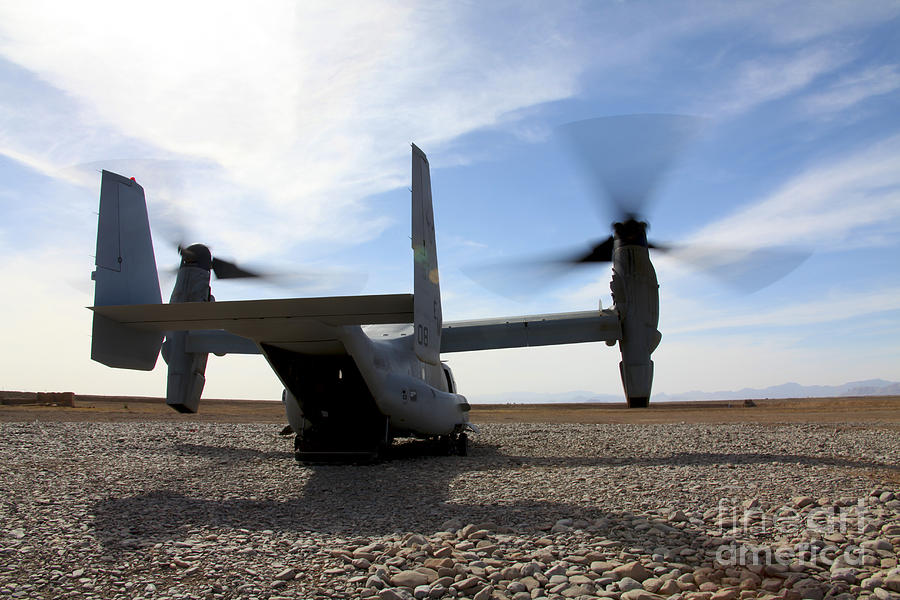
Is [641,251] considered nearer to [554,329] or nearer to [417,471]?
[554,329]

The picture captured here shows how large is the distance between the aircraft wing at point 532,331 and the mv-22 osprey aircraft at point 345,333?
25mm

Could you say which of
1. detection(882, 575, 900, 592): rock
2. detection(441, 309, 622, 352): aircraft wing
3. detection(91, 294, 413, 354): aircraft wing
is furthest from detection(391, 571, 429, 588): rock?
detection(441, 309, 622, 352): aircraft wing

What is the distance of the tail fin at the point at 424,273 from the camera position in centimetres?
848

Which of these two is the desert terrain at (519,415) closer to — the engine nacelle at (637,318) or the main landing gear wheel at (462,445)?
the engine nacelle at (637,318)

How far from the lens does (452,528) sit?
598 centimetres

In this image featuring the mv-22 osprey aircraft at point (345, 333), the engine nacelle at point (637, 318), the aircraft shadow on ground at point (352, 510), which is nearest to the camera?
the aircraft shadow on ground at point (352, 510)

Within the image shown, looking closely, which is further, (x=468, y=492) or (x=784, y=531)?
(x=468, y=492)

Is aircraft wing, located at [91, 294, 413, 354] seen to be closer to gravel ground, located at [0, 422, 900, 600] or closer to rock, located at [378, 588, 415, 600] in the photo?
gravel ground, located at [0, 422, 900, 600]

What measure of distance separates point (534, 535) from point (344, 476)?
15.4ft

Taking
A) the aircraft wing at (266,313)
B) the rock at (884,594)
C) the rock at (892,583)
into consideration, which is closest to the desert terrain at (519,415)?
the aircraft wing at (266,313)

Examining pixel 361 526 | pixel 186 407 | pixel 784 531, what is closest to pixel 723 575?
pixel 784 531

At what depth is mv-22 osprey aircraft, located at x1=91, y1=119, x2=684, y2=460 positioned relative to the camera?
27.6ft

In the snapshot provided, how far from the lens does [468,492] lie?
7977 mm
